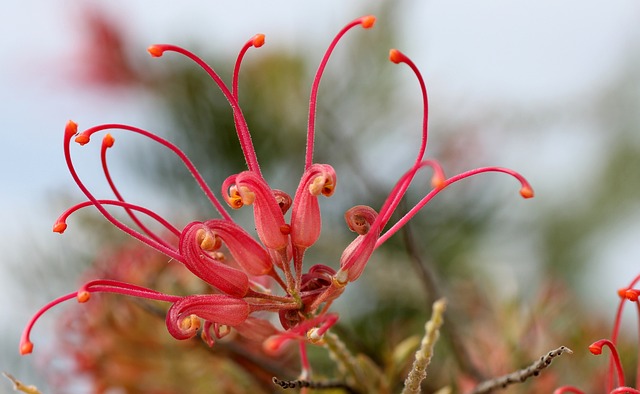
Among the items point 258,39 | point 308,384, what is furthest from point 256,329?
point 258,39

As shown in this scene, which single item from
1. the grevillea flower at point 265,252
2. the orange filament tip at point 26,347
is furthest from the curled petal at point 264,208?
the orange filament tip at point 26,347

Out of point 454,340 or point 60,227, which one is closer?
Result: point 60,227

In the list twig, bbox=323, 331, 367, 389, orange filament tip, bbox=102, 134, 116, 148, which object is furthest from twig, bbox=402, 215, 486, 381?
orange filament tip, bbox=102, 134, 116, 148

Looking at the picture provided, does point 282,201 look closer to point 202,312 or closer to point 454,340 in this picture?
point 202,312

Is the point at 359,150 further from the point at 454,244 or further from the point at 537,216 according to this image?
the point at 537,216

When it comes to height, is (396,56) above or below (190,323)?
above

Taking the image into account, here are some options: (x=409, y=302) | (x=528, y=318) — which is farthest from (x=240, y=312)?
(x=409, y=302)

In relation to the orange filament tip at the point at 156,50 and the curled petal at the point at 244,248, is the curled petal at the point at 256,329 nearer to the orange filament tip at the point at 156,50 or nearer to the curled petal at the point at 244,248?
the curled petal at the point at 244,248
